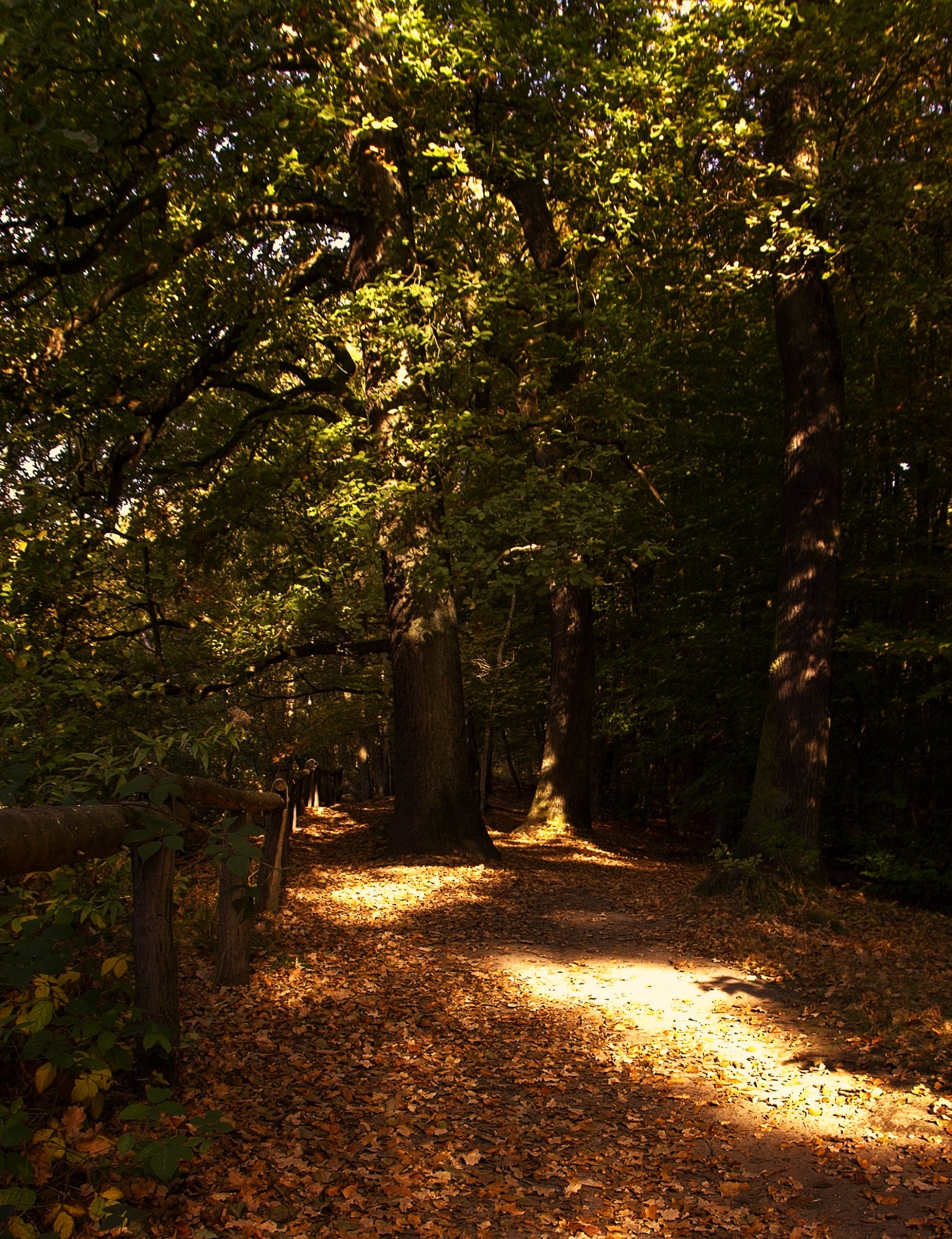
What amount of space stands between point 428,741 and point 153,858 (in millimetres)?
7712

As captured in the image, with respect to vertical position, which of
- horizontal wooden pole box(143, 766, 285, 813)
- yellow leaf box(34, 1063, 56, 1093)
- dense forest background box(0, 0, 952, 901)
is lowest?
yellow leaf box(34, 1063, 56, 1093)

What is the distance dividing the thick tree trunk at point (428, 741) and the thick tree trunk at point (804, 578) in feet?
12.0

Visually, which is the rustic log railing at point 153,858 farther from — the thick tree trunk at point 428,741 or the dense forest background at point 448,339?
the thick tree trunk at point 428,741

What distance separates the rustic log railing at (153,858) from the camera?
8.75 ft

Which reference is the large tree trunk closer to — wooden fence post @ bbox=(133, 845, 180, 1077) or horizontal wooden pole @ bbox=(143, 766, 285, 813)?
horizontal wooden pole @ bbox=(143, 766, 285, 813)

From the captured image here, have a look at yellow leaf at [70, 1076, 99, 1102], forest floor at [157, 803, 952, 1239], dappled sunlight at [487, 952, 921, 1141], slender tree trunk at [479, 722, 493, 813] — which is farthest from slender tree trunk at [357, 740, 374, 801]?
yellow leaf at [70, 1076, 99, 1102]

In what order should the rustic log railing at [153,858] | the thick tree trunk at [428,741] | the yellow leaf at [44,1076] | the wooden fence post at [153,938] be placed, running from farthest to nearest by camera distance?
the thick tree trunk at [428,741] < the wooden fence post at [153,938] < the yellow leaf at [44,1076] < the rustic log railing at [153,858]

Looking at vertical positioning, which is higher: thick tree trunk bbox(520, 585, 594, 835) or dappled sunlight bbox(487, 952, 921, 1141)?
thick tree trunk bbox(520, 585, 594, 835)

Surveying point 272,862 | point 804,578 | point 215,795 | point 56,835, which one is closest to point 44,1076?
point 56,835

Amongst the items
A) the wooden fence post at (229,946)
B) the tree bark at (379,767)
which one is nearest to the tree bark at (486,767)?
the tree bark at (379,767)

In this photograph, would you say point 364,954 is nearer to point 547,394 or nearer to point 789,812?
point 789,812

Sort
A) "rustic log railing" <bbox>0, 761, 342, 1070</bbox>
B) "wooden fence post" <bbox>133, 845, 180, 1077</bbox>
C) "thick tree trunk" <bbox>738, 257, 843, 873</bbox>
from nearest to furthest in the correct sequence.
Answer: "rustic log railing" <bbox>0, 761, 342, 1070</bbox>
"wooden fence post" <bbox>133, 845, 180, 1077</bbox>
"thick tree trunk" <bbox>738, 257, 843, 873</bbox>

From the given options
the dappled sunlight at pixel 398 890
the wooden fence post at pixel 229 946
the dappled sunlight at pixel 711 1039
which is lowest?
the dappled sunlight at pixel 711 1039

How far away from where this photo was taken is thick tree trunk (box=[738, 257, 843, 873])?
31.5 ft
